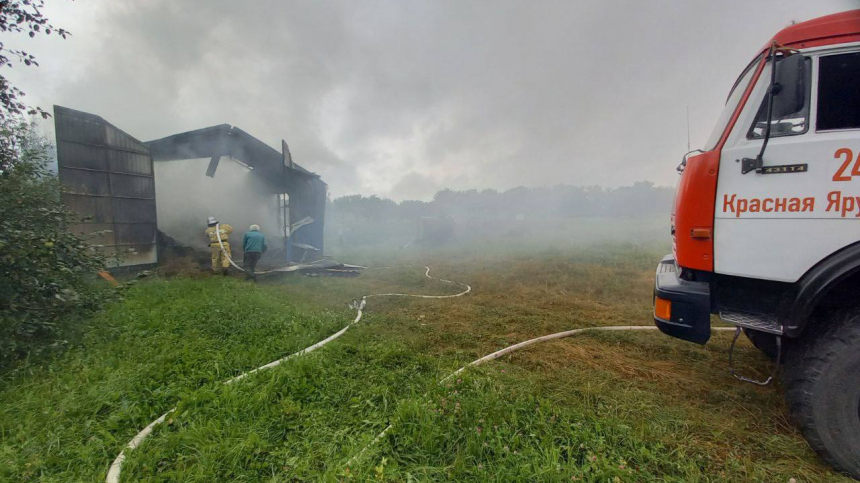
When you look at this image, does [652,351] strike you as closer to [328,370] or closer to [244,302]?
[328,370]

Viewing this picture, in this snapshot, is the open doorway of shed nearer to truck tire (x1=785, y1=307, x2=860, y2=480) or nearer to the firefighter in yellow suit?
the firefighter in yellow suit

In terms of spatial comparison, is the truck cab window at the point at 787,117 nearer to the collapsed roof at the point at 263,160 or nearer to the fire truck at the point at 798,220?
the fire truck at the point at 798,220

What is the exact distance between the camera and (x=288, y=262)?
1098 centimetres

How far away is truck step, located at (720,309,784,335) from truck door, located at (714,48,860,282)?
319mm

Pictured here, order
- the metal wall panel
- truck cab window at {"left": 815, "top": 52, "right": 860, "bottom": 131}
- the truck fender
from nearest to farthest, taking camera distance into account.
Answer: the truck fender < truck cab window at {"left": 815, "top": 52, "right": 860, "bottom": 131} < the metal wall panel

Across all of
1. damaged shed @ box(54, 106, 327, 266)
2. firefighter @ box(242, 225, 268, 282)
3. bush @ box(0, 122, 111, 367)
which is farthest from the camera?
firefighter @ box(242, 225, 268, 282)

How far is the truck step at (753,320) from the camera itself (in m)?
2.10

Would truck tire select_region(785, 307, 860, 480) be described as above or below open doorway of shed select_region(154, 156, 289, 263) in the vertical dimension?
below

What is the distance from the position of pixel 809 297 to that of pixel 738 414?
4.14 feet

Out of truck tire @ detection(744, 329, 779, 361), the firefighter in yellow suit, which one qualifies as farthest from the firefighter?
truck tire @ detection(744, 329, 779, 361)

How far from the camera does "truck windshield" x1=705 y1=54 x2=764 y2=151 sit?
240cm

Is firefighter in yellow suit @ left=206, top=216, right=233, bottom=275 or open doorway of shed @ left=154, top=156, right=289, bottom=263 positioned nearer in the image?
firefighter in yellow suit @ left=206, top=216, right=233, bottom=275

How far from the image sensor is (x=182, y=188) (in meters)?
11.9

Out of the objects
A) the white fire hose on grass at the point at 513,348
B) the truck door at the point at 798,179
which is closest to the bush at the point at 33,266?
the white fire hose on grass at the point at 513,348
